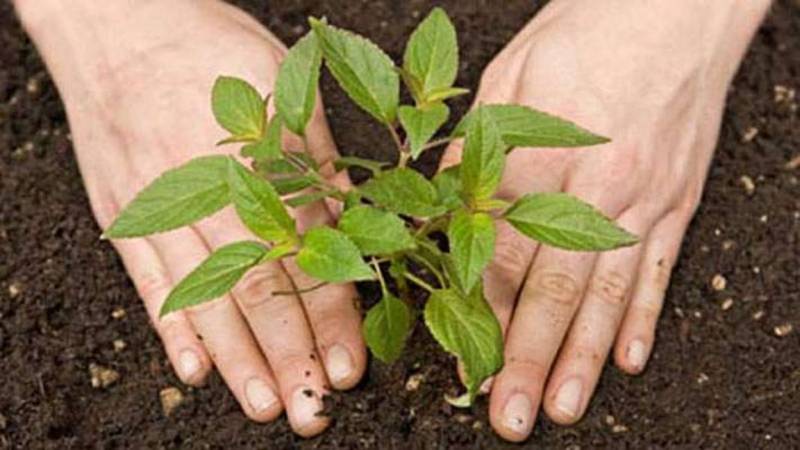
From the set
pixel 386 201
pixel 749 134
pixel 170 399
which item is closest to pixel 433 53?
pixel 386 201

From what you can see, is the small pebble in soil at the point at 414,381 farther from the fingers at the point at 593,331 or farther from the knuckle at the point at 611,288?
the knuckle at the point at 611,288

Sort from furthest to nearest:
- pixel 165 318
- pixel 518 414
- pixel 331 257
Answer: pixel 165 318
pixel 518 414
pixel 331 257

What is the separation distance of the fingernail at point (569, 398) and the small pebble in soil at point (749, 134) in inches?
20.7

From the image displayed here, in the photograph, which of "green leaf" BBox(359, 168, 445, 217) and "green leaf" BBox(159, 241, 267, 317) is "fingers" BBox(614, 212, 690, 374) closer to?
"green leaf" BBox(359, 168, 445, 217)

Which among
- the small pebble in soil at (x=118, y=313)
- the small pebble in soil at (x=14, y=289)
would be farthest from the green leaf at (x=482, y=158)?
the small pebble in soil at (x=14, y=289)

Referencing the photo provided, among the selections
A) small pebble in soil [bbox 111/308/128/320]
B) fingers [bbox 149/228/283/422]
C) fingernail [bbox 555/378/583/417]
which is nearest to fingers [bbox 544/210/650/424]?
fingernail [bbox 555/378/583/417]

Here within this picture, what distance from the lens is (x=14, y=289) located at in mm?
1774

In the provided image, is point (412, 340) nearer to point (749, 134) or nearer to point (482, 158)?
point (482, 158)

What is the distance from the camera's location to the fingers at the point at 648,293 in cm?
168

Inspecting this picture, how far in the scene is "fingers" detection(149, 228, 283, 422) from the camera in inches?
63.9

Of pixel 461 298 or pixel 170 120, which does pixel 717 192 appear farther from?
pixel 170 120

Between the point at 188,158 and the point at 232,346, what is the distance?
0.87ft

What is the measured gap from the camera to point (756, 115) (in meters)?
1.98

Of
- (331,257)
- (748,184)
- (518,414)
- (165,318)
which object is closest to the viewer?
(331,257)
